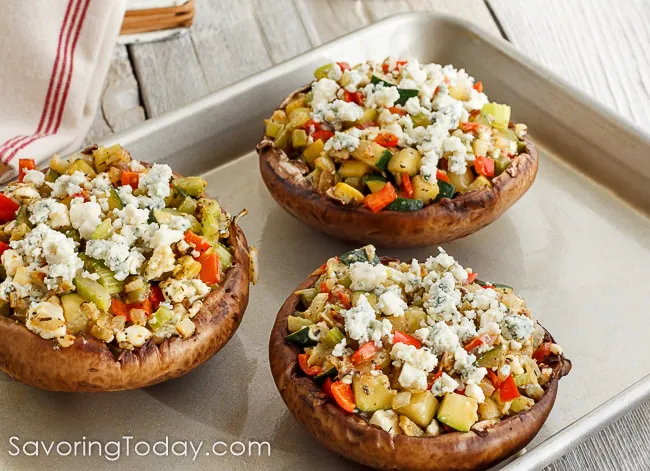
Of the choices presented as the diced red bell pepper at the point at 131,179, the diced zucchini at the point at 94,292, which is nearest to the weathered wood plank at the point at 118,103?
the diced red bell pepper at the point at 131,179

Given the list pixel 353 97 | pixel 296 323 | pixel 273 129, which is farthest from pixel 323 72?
pixel 296 323

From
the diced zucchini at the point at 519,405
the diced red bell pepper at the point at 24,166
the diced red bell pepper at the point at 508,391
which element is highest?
the diced red bell pepper at the point at 24,166

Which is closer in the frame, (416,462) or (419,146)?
(416,462)

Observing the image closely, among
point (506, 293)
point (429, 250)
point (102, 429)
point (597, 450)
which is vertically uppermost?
point (102, 429)

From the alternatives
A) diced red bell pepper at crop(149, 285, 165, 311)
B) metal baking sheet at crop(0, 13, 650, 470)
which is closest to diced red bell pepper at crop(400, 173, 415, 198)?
metal baking sheet at crop(0, 13, 650, 470)

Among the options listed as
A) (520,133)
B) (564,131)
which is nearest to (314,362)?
(520,133)

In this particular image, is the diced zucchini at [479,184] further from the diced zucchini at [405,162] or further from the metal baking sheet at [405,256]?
the metal baking sheet at [405,256]

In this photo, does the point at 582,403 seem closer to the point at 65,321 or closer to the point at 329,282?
the point at 329,282
